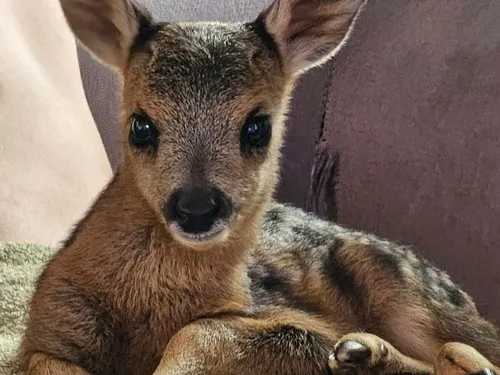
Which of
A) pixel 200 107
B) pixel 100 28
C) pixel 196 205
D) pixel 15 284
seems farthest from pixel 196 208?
pixel 15 284

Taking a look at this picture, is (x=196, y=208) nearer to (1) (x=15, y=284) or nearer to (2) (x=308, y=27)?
(2) (x=308, y=27)

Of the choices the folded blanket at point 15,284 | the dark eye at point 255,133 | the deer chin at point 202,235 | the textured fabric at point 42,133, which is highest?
the dark eye at point 255,133

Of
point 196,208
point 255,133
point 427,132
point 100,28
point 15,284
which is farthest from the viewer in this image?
point 427,132

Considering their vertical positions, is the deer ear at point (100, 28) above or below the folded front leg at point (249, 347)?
above

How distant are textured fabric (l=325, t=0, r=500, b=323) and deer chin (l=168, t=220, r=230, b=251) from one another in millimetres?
509

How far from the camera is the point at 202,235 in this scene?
962 mm

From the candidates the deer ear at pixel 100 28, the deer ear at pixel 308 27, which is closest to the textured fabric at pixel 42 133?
the deer ear at pixel 100 28

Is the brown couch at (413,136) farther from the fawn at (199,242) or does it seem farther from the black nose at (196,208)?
the black nose at (196,208)

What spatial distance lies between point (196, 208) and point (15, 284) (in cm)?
50

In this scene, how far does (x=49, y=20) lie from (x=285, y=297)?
2.56 ft

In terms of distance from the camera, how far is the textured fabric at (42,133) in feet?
4.86

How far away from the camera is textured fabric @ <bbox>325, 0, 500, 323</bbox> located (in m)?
1.37

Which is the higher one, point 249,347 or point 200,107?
point 200,107

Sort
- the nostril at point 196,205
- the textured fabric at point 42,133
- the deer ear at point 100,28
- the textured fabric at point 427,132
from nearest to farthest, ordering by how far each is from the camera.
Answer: the nostril at point 196,205 → the deer ear at point 100,28 → the textured fabric at point 427,132 → the textured fabric at point 42,133
